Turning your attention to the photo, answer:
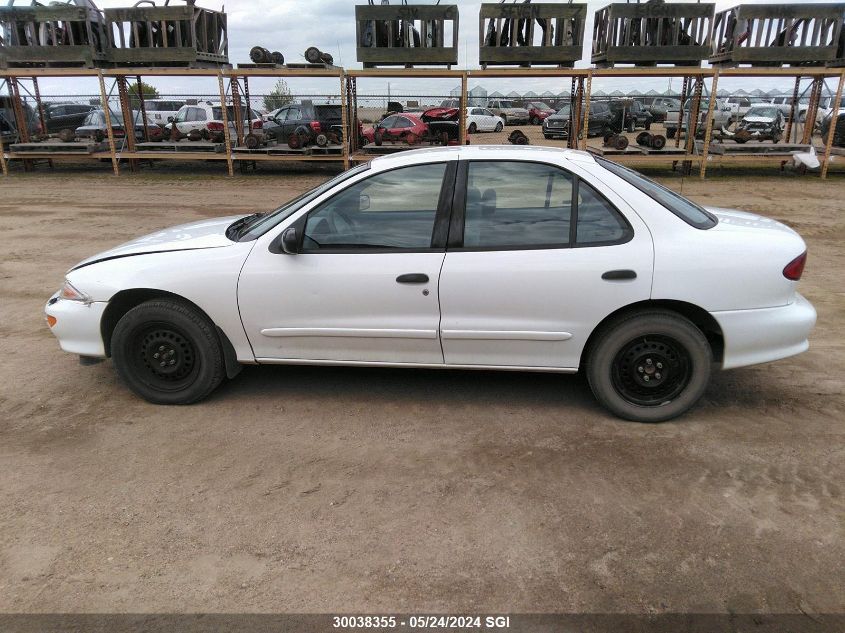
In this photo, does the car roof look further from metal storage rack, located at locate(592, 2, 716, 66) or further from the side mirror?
metal storage rack, located at locate(592, 2, 716, 66)

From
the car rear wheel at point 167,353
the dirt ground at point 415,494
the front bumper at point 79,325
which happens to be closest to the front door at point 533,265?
the dirt ground at point 415,494

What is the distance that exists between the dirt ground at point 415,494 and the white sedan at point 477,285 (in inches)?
11.3

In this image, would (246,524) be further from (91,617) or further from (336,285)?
(336,285)

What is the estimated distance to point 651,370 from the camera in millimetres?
3850

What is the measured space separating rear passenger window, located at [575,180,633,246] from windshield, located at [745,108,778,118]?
25.4 m

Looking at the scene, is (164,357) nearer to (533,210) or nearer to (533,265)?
(533,265)

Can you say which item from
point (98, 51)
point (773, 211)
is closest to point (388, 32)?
point (98, 51)

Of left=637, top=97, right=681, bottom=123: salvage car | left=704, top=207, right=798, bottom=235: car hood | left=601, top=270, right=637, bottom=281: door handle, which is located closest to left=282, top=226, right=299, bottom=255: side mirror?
left=601, top=270, right=637, bottom=281: door handle

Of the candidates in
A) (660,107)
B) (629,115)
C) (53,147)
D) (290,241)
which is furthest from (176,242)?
(660,107)

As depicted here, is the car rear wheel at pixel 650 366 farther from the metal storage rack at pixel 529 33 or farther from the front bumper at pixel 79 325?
the metal storage rack at pixel 529 33

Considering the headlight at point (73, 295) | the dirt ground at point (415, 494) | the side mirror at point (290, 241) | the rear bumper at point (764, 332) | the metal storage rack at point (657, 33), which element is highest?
the metal storage rack at point (657, 33)

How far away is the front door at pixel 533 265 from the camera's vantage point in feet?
12.1

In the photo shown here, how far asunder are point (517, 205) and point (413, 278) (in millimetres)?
794

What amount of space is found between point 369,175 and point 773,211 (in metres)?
10.6
